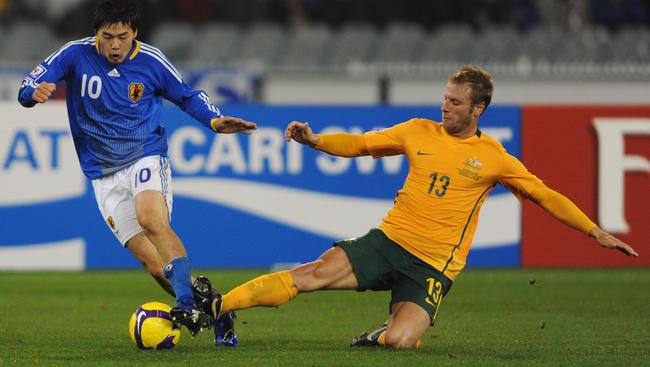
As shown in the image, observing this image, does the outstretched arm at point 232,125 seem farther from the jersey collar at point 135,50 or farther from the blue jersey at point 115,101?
the jersey collar at point 135,50

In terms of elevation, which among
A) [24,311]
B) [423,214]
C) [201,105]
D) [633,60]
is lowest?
[24,311]

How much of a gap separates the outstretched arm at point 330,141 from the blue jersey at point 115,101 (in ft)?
2.47

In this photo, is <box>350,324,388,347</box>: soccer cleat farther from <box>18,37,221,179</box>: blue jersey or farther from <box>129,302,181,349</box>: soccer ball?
<box>18,37,221,179</box>: blue jersey

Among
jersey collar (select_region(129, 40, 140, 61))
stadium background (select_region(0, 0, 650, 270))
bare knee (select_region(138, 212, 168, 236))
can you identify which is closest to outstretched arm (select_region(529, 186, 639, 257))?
bare knee (select_region(138, 212, 168, 236))

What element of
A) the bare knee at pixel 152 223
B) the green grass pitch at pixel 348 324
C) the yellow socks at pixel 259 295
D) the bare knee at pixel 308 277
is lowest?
the green grass pitch at pixel 348 324

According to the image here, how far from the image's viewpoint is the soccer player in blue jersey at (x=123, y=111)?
6914mm

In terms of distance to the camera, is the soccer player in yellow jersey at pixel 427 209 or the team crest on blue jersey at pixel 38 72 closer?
the soccer player in yellow jersey at pixel 427 209

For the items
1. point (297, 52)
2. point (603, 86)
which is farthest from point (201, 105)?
point (297, 52)

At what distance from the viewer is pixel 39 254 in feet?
39.4

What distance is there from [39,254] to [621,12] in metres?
11.2

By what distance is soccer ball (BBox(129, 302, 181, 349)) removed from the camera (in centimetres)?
653

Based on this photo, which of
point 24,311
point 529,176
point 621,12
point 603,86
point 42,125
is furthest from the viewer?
point 621,12

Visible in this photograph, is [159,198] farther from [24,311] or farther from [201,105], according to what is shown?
[24,311]

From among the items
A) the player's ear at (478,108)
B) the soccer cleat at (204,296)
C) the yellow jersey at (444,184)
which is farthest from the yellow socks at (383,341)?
the player's ear at (478,108)
